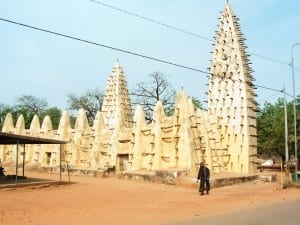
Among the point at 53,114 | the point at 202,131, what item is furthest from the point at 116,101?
the point at 53,114

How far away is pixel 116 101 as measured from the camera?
130 feet

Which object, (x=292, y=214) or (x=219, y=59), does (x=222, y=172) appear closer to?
(x=219, y=59)

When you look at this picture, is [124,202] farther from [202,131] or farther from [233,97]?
[233,97]

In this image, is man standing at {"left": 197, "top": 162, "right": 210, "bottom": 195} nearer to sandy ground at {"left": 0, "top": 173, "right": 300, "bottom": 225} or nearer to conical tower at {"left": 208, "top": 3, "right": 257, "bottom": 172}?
sandy ground at {"left": 0, "top": 173, "right": 300, "bottom": 225}

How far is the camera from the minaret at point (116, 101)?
127 ft

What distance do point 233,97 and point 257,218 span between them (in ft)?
65.9

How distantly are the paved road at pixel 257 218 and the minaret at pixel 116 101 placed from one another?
938 inches

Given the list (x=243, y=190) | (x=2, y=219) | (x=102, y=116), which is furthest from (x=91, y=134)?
(x=2, y=219)

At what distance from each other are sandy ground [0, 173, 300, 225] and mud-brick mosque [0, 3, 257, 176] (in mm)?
4111

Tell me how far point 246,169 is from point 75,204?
1692 centimetres

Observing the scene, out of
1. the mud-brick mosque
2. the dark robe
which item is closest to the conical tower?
the mud-brick mosque

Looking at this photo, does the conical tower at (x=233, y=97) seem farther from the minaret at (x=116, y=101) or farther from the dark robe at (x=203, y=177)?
the dark robe at (x=203, y=177)

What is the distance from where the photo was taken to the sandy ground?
13336 mm

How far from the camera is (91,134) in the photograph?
38.6m
